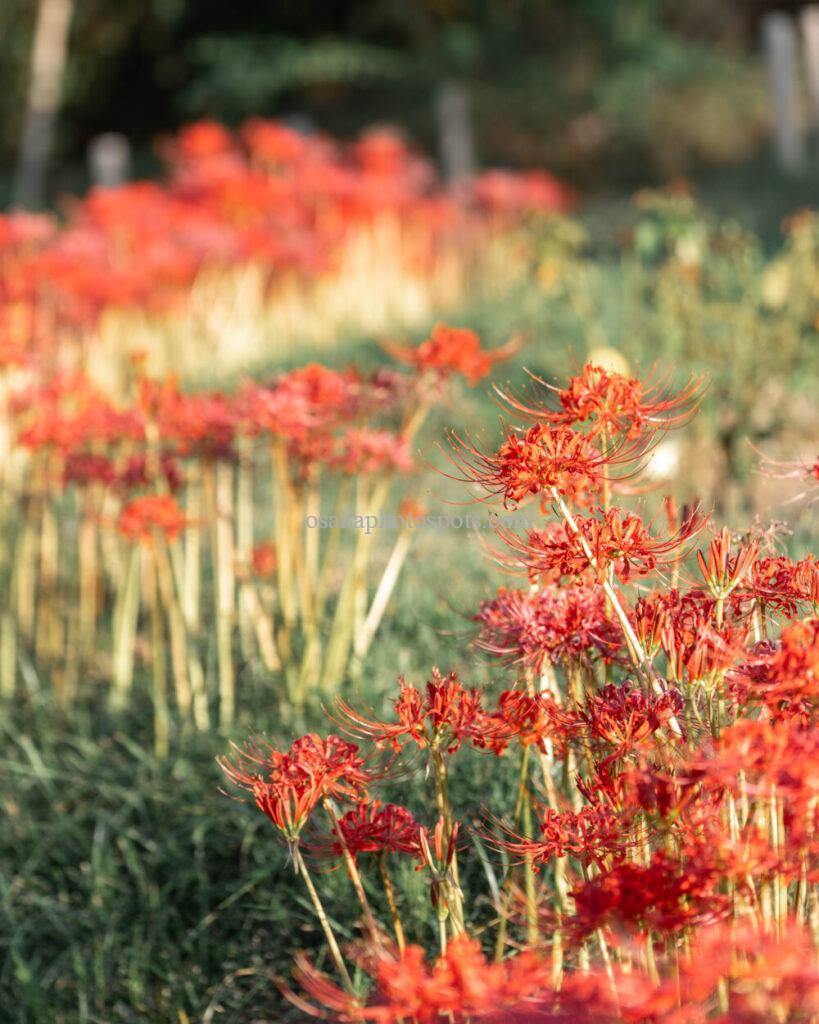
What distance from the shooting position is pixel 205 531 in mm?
4504

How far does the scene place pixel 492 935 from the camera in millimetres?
2312

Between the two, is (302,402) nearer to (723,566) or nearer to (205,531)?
(723,566)

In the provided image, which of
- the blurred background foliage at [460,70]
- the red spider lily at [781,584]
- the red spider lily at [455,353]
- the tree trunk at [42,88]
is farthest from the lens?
the tree trunk at [42,88]

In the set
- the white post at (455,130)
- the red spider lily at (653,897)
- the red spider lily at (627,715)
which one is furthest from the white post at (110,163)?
the red spider lily at (653,897)

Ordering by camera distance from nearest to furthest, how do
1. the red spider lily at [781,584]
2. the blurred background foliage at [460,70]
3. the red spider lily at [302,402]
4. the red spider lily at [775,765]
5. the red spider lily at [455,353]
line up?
1. the red spider lily at [775,765]
2. the red spider lily at [781,584]
3. the red spider lily at [455,353]
4. the red spider lily at [302,402]
5. the blurred background foliage at [460,70]

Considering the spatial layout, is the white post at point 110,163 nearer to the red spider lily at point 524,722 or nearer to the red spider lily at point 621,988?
the red spider lily at point 524,722

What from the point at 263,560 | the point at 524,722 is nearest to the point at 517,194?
the point at 263,560

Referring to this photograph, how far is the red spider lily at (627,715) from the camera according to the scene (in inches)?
56.7

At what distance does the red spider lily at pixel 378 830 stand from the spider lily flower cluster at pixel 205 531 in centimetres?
100

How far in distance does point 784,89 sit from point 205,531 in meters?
10.4

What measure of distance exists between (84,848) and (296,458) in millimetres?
1037

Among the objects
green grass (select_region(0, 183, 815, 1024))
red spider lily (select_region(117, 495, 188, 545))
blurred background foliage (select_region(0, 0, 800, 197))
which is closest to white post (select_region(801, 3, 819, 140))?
blurred background foliage (select_region(0, 0, 800, 197))

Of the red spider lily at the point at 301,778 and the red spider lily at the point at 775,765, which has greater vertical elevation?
the red spider lily at the point at 775,765

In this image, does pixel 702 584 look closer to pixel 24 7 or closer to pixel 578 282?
pixel 578 282
